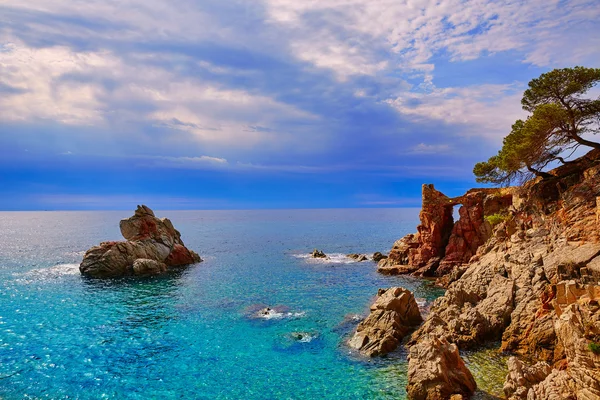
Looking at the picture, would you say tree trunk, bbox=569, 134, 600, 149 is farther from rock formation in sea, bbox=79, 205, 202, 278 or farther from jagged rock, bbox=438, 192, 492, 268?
rock formation in sea, bbox=79, 205, 202, 278

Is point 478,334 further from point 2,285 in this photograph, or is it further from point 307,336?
point 2,285

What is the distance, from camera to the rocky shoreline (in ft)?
65.9

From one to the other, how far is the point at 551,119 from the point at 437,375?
3119cm

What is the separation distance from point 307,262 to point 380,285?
2815 cm

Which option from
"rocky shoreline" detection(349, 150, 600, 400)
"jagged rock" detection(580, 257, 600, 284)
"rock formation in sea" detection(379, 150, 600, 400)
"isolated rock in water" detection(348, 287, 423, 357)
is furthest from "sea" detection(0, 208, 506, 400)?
"jagged rock" detection(580, 257, 600, 284)

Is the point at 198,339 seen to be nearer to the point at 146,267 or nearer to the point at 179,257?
the point at 146,267

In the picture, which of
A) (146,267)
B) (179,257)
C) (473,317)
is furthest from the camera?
(179,257)

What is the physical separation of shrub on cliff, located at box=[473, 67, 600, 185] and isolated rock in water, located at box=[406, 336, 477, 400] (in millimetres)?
27272

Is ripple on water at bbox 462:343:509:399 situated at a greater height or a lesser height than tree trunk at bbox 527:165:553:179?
lesser

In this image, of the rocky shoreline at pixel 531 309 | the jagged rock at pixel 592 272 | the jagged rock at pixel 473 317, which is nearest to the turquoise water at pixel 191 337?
the rocky shoreline at pixel 531 309

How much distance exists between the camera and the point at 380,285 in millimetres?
57281

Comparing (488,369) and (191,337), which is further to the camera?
(191,337)

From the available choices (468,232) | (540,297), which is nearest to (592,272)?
(540,297)

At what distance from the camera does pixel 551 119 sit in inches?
1459
